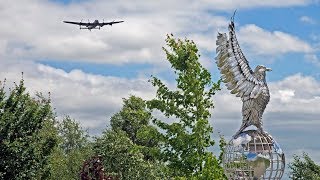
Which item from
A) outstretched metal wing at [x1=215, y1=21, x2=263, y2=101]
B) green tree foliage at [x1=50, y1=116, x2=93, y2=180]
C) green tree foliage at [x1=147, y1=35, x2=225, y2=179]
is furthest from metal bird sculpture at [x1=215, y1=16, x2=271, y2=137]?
green tree foliage at [x1=50, y1=116, x2=93, y2=180]

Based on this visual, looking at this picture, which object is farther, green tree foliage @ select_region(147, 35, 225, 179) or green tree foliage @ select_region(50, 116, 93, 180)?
green tree foliage @ select_region(50, 116, 93, 180)

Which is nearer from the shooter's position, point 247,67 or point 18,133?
point 247,67

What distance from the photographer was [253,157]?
1425 centimetres

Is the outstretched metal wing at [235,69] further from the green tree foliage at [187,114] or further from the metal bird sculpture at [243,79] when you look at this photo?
the green tree foliage at [187,114]

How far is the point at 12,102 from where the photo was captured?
28.5 metres

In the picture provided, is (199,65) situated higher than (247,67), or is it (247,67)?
(199,65)

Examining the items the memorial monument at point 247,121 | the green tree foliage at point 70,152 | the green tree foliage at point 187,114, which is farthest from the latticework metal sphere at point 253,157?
the green tree foliage at point 70,152

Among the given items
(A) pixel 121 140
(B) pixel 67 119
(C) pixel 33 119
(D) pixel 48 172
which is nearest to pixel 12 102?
(C) pixel 33 119

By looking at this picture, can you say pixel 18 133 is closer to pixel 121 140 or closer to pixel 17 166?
pixel 17 166

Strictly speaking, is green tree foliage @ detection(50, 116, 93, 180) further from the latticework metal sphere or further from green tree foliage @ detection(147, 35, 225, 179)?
the latticework metal sphere

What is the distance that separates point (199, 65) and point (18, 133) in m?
8.28

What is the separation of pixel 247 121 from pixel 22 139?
48.8 feet

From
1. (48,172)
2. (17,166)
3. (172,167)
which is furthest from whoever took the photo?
(48,172)

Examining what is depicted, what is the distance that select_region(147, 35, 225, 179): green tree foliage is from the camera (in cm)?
2430
